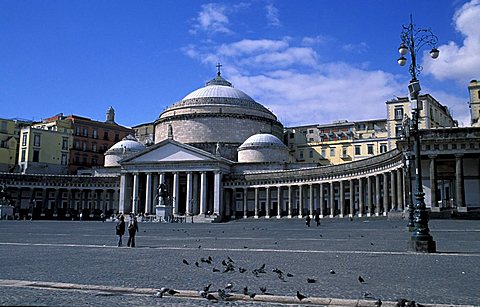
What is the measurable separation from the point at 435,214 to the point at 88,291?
3736 cm

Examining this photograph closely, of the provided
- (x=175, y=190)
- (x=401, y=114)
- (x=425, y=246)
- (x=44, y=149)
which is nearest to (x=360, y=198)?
(x=401, y=114)

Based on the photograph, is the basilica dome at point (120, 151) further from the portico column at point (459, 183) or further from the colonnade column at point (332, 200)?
the portico column at point (459, 183)

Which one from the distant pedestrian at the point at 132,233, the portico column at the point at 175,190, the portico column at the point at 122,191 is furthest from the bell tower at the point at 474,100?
the distant pedestrian at the point at 132,233

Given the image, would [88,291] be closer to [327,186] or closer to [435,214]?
[435,214]

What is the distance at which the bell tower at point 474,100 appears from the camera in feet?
228

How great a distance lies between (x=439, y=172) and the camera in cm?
4975

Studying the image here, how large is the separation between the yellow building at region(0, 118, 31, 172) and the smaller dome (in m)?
45.3

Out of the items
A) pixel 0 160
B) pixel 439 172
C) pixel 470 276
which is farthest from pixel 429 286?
pixel 0 160

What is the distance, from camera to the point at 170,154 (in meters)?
84.7

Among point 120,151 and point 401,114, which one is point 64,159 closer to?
point 120,151

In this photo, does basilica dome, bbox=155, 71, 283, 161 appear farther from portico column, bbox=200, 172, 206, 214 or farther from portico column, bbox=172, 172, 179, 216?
portico column, bbox=172, 172, 179, 216

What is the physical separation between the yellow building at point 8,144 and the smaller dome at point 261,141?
149ft

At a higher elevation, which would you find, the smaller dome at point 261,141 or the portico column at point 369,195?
the smaller dome at point 261,141

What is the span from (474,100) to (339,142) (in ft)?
95.4
